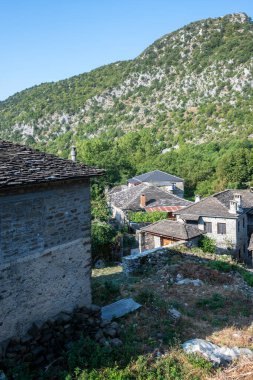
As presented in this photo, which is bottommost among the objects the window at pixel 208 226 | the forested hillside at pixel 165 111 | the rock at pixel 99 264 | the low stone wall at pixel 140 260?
the rock at pixel 99 264

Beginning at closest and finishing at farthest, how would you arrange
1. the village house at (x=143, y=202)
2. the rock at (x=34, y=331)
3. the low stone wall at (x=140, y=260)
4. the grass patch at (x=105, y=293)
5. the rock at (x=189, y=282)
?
the rock at (x=34, y=331)
the grass patch at (x=105, y=293)
the rock at (x=189, y=282)
the low stone wall at (x=140, y=260)
the village house at (x=143, y=202)

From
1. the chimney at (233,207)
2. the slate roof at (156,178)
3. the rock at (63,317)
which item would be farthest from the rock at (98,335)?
the slate roof at (156,178)

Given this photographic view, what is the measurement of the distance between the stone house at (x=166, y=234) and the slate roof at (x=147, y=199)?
10332 mm

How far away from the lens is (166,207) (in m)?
38.4

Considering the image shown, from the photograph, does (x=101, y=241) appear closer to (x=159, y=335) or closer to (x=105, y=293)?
(x=105, y=293)

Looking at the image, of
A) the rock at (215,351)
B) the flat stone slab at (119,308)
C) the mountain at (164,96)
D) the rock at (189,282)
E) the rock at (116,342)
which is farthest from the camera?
the mountain at (164,96)

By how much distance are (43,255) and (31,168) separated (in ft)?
6.73

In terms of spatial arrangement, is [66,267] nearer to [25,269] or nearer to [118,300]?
[25,269]

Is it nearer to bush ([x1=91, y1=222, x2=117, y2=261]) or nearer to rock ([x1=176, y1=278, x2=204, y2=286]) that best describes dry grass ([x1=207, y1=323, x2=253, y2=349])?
rock ([x1=176, y1=278, x2=204, y2=286])

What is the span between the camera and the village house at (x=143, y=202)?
3772cm

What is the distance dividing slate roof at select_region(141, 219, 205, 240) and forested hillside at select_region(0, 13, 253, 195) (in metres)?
30.6

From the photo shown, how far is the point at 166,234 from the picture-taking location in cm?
2575

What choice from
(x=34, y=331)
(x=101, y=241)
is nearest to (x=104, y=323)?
(x=34, y=331)

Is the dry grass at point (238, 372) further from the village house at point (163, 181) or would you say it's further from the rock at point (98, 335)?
the village house at point (163, 181)
